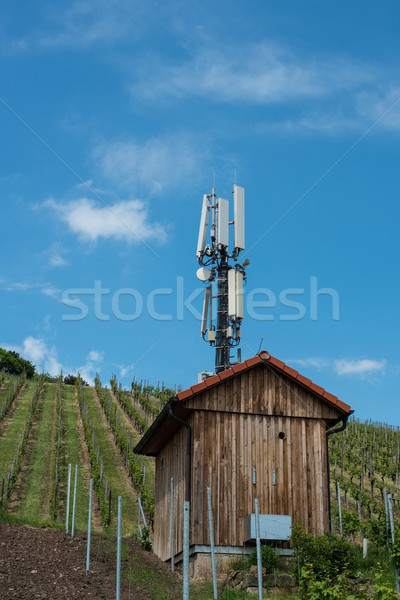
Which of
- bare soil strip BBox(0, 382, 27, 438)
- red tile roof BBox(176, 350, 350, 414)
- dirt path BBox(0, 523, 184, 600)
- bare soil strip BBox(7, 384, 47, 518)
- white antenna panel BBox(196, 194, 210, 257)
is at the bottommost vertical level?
dirt path BBox(0, 523, 184, 600)

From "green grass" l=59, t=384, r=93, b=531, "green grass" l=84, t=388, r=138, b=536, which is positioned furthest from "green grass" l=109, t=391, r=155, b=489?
"green grass" l=59, t=384, r=93, b=531

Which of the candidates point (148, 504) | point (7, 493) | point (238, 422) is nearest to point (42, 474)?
point (7, 493)

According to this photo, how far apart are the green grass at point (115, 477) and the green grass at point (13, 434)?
17.2 feet

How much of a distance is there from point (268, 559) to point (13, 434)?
31.5m

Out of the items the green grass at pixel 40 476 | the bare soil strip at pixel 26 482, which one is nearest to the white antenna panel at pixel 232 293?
the green grass at pixel 40 476

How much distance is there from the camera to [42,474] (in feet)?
120

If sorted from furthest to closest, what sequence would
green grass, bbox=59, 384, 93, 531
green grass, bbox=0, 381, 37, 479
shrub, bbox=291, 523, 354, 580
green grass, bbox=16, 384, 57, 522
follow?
green grass, bbox=0, 381, 37, 479
green grass, bbox=59, 384, 93, 531
green grass, bbox=16, 384, 57, 522
shrub, bbox=291, 523, 354, 580

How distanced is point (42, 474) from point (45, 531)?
683 inches

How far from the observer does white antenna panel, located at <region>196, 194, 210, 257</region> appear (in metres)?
27.5

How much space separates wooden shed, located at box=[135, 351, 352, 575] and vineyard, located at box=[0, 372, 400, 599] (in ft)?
5.41

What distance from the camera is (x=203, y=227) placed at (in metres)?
27.9

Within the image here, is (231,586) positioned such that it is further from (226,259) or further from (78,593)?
(226,259)

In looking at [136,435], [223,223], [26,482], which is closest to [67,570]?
[223,223]

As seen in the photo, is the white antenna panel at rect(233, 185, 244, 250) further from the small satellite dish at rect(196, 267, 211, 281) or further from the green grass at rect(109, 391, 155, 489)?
the green grass at rect(109, 391, 155, 489)
